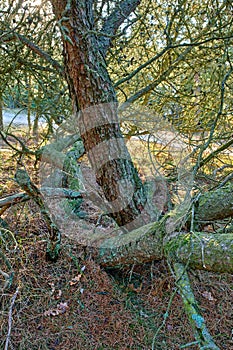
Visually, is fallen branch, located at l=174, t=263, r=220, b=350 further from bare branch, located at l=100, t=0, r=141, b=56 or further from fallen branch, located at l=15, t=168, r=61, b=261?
bare branch, located at l=100, t=0, r=141, b=56

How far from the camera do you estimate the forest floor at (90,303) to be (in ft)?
7.31

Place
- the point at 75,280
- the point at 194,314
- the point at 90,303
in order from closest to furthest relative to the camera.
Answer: the point at 194,314
the point at 90,303
the point at 75,280

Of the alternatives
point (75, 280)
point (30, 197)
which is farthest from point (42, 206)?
point (75, 280)

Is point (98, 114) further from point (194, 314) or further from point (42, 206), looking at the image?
point (194, 314)

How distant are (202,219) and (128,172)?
2.70ft

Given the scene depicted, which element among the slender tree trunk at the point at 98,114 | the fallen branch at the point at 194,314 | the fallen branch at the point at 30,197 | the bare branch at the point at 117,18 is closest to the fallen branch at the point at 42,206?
the fallen branch at the point at 30,197

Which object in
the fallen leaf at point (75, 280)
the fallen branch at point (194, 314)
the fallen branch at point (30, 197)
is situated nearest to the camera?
the fallen branch at point (194, 314)

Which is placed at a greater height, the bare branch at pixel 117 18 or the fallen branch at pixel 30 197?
the bare branch at pixel 117 18

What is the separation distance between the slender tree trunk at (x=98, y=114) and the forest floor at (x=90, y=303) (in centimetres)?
55

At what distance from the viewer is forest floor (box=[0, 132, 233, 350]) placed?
2229 millimetres

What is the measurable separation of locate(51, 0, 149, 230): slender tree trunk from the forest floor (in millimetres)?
548

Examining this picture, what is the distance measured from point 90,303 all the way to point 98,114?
4.96ft

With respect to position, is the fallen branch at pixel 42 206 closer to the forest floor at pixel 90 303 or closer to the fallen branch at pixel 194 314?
the forest floor at pixel 90 303

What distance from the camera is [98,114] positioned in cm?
230
